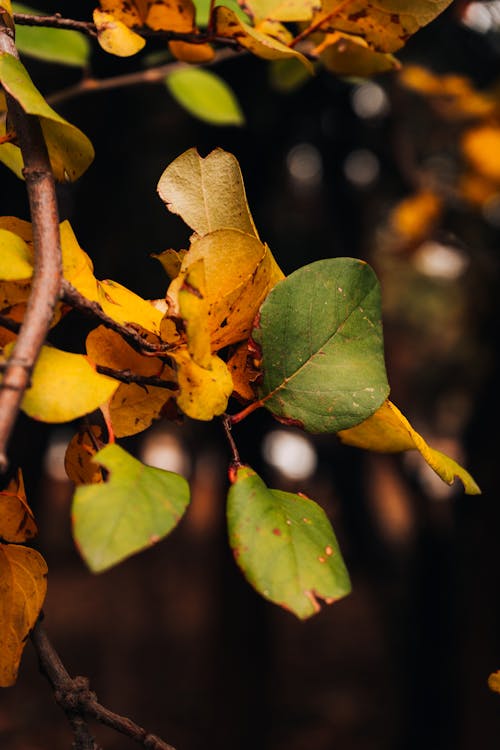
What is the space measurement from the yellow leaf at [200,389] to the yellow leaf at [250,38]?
0.16 m

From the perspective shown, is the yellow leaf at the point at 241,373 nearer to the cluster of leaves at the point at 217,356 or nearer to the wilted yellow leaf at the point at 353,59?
the cluster of leaves at the point at 217,356

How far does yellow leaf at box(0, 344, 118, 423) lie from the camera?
0.25 m

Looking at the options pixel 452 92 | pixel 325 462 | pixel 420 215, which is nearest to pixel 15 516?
pixel 452 92

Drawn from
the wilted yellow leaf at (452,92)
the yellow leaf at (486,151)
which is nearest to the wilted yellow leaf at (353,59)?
the wilted yellow leaf at (452,92)

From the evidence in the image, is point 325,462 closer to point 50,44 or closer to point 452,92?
point 452,92

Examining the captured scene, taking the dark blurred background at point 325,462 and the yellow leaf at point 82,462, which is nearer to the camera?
the yellow leaf at point 82,462

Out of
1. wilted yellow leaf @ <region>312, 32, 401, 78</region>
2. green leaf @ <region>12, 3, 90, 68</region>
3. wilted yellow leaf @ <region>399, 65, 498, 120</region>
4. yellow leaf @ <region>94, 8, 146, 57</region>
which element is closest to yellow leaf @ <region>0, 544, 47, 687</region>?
yellow leaf @ <region>94, 8, 146, 57</region>

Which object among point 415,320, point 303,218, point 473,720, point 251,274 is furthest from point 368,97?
point 415,320

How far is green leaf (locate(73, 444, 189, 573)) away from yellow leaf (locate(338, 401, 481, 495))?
0.35 ft

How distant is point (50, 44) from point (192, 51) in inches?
12.5

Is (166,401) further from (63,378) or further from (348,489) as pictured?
(348,489)

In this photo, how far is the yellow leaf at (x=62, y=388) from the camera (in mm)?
247

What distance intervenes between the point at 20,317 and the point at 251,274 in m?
0.09

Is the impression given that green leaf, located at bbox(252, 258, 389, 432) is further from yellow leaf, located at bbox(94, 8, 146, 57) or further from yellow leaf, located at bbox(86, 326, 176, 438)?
yellow leaf, located at bbox(94, 8, 146, 57)
